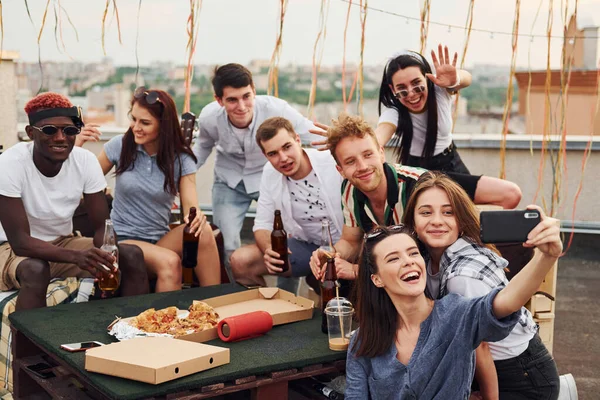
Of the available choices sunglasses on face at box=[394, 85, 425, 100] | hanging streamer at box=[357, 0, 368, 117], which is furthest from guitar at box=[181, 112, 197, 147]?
sunglasses on face at box=[394, 85, 425, 100]

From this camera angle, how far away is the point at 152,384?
241cm

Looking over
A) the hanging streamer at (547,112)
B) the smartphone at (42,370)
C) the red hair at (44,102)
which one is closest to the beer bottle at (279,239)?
the red hair at (44,102)

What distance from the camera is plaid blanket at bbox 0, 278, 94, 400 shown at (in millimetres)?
3400

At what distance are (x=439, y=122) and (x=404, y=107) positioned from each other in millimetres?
194

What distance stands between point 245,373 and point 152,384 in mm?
315

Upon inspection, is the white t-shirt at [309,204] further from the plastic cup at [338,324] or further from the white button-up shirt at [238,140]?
the plastic cup at [338,324]

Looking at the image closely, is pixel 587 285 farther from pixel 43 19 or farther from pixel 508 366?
pixel 43 19

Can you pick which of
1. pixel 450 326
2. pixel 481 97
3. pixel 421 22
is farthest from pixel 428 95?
pixel 481 97

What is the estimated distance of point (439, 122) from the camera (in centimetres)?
389

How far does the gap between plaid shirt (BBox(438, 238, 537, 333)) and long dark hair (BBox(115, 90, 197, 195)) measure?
1.93 meters

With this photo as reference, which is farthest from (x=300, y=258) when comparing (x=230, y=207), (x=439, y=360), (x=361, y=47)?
(x=439, y=360)

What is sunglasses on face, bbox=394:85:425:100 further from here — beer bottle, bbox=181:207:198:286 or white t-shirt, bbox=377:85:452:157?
beer bottle, bbox=181:207:198:286

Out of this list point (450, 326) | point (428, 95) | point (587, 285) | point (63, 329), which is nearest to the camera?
point (450, 326)

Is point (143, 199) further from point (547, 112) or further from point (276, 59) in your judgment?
point (547, 112)
